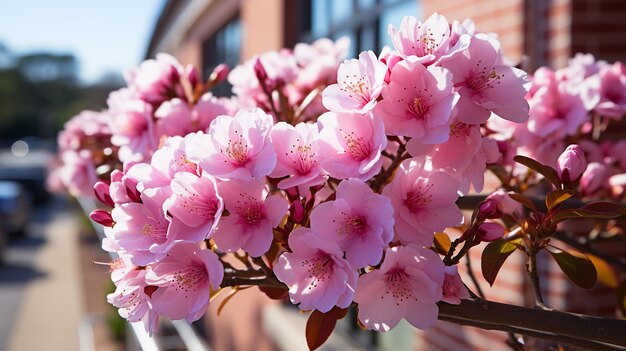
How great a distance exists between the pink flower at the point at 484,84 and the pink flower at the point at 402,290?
20 centimetres

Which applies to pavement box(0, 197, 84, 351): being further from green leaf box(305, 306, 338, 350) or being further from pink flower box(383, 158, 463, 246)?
pink flower box(383, 158, 463, 246)

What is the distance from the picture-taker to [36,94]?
203 feet

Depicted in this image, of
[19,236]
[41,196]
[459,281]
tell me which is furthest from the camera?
[41,196]

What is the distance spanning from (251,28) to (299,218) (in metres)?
5.42

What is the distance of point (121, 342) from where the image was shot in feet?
25.4

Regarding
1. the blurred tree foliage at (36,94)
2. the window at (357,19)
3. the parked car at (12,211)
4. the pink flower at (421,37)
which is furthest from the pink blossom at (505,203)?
the blurred tree foliage at (36,94)

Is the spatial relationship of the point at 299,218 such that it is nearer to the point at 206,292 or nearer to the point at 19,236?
the point at 206,292

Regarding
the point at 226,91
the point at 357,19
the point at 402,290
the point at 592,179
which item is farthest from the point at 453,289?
the point at 226,91

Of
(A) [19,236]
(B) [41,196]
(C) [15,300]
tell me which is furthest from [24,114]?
(C) [15,300]

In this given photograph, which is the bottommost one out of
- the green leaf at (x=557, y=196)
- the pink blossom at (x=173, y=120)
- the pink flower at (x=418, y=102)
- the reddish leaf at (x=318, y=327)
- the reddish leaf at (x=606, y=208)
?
the reddish leaf at (x=318, y=327)

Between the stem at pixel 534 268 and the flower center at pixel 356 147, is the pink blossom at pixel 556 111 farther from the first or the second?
the flower center at pixel 356 147

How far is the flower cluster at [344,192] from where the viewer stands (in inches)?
35.2

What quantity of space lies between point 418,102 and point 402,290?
239 millimetres

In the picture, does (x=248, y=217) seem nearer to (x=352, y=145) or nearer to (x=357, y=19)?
(x=352, y=145)
